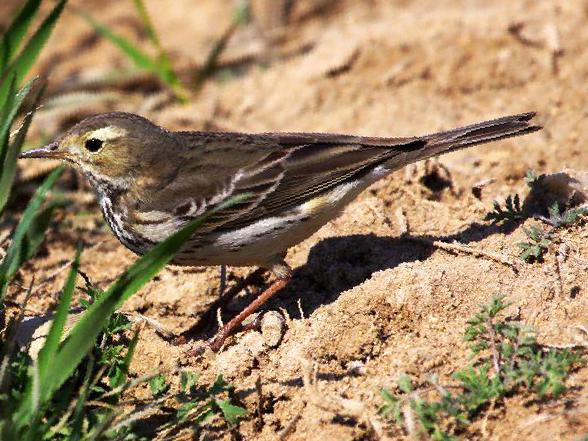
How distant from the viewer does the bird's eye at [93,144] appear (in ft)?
18.6

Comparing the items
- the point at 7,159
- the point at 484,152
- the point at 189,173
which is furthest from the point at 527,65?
the point at 7,159

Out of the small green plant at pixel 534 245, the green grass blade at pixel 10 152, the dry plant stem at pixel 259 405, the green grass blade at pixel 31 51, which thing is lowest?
the dry plant stem at pixel 259 405

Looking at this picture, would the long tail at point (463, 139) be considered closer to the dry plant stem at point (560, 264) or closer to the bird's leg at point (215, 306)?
the dry plant stem at point (560, 264)

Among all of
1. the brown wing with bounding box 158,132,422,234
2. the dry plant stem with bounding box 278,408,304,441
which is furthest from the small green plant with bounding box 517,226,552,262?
the dry plant stem with bounding box 278,408,304,441

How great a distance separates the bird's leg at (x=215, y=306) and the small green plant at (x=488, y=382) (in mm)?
1678

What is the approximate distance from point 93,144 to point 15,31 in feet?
3.95

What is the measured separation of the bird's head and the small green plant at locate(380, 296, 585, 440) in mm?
2381

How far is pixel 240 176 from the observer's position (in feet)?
18.7

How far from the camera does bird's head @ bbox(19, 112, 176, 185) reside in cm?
567

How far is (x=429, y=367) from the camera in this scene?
4434 millimetres

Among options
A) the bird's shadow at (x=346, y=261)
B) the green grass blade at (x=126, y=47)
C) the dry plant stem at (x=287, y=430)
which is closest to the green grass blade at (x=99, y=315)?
the dry plant stem at (x=287, y=430)

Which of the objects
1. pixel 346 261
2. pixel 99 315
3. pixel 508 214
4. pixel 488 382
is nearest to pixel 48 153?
pixel 346 261

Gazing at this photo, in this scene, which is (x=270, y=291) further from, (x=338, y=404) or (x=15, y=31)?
(x=15, y=31)

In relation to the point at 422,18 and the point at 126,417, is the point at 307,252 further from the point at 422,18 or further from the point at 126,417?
the point at 422,18
